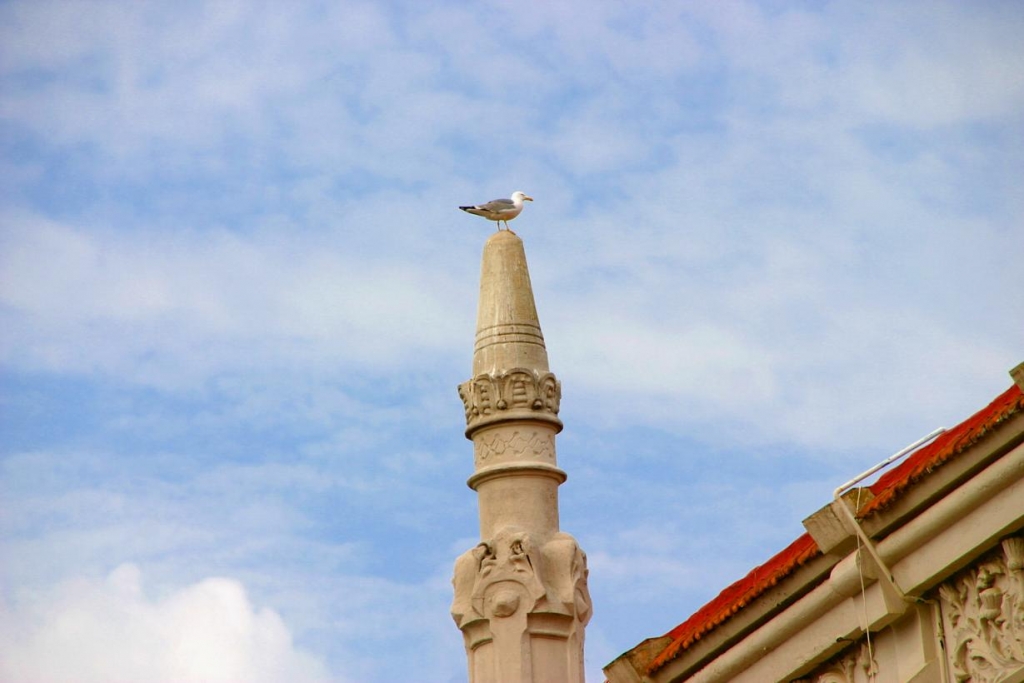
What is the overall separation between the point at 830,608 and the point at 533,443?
15.4ft

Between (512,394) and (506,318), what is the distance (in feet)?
2.69

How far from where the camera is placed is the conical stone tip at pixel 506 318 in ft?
61.7

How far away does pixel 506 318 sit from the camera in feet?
62.3

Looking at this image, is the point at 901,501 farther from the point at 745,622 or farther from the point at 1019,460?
the point at 745,622

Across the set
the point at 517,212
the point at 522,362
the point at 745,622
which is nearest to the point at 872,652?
the point at 745,622

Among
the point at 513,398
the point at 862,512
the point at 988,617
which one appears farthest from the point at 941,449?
the point at 513,398

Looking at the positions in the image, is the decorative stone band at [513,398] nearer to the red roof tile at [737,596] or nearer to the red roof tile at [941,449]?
the red roof tile at [737,596]

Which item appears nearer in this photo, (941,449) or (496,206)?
(941,449)

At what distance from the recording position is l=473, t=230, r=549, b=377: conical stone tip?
18812 millimetres

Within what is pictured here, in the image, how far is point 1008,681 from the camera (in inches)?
494

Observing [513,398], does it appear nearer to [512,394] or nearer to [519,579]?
[512,394]

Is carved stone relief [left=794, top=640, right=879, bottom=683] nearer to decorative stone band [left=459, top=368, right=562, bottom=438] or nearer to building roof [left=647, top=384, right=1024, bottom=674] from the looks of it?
building roof [left=647, top=384, right=1024, bottom=674]

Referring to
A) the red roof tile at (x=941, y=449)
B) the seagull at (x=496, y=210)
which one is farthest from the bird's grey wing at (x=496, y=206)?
the red roof tile at (x=941, y=449)

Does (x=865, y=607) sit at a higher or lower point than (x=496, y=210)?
lower
